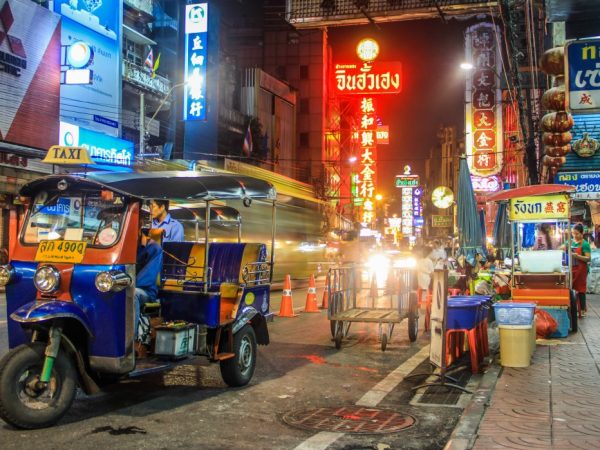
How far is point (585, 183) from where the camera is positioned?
20359mm

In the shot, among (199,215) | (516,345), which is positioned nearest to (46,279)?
(199,215)

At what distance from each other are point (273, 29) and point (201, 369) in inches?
1955

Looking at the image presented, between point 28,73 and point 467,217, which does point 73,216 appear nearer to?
point 467,217

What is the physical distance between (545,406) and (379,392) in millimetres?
1899

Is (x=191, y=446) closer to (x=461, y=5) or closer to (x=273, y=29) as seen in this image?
(x=461, y=5)

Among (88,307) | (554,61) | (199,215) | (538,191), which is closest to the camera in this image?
(88,307)

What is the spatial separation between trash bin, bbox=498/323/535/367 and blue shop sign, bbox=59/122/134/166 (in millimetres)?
18851

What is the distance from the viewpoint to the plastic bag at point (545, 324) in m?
10.8

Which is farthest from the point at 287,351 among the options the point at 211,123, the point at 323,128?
the point at 323,128

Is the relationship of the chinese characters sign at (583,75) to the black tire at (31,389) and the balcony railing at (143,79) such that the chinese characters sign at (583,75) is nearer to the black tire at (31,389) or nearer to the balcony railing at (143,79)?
the black tire at (31,389)

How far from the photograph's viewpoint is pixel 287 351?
33.4ft

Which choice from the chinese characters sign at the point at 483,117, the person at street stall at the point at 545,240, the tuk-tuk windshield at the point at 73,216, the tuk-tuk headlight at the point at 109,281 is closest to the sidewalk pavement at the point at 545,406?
the tuk-tuk headlight at the point at 109,281

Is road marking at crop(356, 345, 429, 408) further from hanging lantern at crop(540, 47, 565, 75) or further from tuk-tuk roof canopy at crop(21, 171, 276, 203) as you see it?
hanging lantern at crop(540, 47, 565, 75)

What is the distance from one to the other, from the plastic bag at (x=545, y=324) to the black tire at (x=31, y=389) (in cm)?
810
